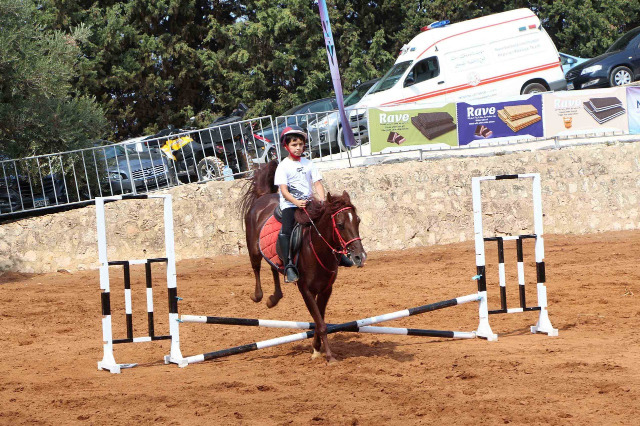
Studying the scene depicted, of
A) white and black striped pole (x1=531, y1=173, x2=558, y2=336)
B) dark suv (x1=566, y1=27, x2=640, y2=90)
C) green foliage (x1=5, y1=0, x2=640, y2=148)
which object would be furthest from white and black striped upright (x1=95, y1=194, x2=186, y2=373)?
green foliage (x1=5, y1=0, x2=640, y2=148)

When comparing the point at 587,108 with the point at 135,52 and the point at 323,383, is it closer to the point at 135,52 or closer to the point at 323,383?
the point at 323,383

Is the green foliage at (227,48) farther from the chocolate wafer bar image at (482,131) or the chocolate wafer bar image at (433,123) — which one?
the chocolate wafer bar image at (482,131)

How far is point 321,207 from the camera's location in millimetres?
7914

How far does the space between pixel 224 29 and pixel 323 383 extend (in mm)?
25886

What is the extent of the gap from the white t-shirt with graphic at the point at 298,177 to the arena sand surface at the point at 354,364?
177cm

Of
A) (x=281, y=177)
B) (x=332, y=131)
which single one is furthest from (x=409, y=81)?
(x=281, y=177)

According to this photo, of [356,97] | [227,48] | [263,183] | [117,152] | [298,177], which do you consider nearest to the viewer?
[298,177]

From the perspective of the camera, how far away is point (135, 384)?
7.52 m

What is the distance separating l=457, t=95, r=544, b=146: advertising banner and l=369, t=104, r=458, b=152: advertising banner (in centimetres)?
35

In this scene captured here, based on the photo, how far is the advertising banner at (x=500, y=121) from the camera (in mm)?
17984

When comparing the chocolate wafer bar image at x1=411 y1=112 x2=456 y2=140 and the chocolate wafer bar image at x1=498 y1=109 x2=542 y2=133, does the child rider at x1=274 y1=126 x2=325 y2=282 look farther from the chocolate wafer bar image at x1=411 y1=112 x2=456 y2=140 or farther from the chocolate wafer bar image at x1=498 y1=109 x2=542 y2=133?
the chocolate wafer bar image at x1=498 y1=109 x2=542 y2=133

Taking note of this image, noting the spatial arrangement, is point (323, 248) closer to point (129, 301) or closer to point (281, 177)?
point (281, 177)

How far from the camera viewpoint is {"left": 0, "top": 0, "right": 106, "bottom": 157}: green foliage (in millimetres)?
16891

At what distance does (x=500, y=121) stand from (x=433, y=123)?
5.18ft
